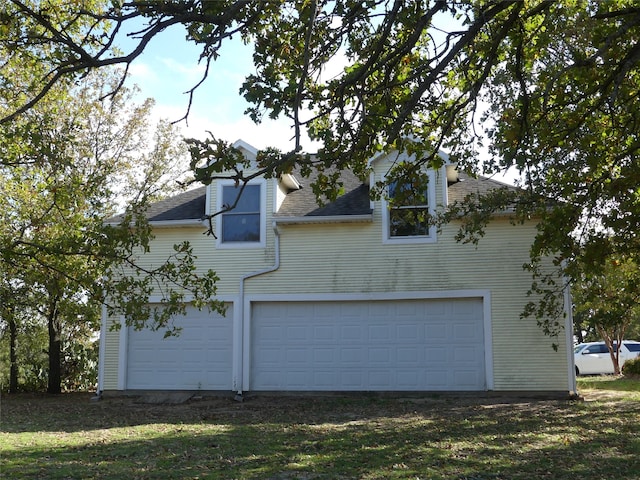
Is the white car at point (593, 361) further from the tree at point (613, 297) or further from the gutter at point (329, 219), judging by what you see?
the gutter at point (329, 219)

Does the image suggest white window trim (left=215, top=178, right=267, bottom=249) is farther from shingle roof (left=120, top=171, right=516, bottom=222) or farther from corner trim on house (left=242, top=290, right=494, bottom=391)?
corner trim on house (left=242, top=290, right=494, bottom=391)

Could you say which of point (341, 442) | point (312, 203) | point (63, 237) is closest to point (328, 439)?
point (341, 442)

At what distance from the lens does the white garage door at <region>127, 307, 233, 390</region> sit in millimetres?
15367

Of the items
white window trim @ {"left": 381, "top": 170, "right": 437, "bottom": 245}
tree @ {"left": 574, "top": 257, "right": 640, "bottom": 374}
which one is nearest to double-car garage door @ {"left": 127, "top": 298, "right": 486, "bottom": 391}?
white window trim @ {"left": 381, "top": 170, "right": 437, "bottom": 245}

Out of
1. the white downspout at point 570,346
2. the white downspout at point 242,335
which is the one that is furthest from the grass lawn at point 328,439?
the white downspout at point 242,335

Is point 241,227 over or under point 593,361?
over

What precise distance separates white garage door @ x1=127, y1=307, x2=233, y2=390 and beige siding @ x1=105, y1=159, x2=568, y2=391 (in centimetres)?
64

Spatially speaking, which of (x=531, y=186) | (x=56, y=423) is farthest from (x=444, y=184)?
(x=56, y=423)

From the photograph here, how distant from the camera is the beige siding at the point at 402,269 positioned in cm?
1430

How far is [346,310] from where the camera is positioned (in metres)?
15.2

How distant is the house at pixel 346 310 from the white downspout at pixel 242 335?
0.08ft

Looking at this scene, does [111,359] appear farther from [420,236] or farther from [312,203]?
[420,236]

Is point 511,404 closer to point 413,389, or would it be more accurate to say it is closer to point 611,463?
point 413,389

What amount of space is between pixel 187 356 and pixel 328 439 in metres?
6.96
